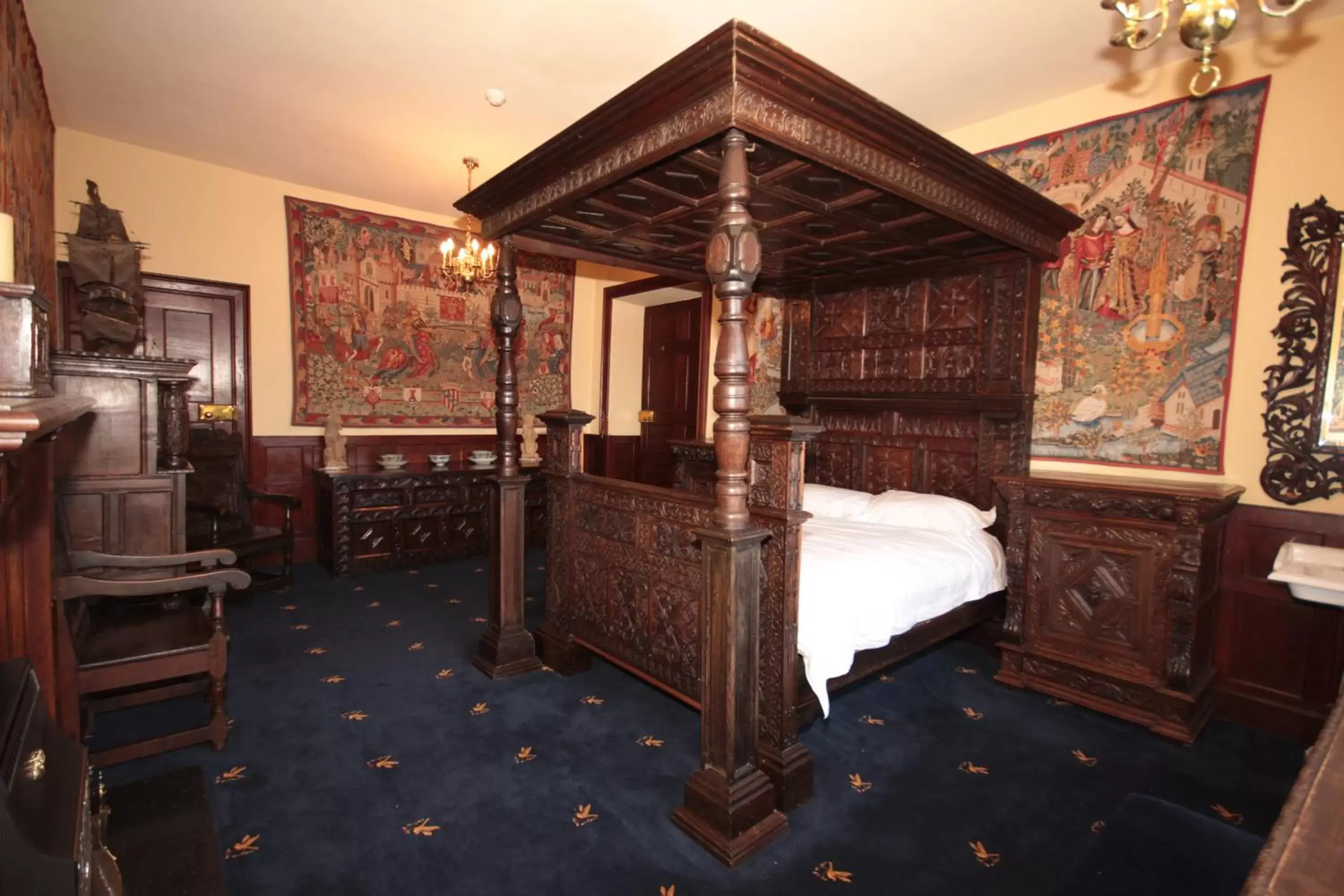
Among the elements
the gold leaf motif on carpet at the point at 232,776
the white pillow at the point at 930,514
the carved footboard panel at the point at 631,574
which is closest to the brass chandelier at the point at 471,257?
the carved footboard panel at the point at 631,574

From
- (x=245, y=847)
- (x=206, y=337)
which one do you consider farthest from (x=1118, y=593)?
(x=206, y=337)

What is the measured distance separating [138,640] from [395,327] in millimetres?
3713

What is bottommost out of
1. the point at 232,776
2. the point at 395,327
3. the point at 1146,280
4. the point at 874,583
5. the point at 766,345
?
the point at 232,776

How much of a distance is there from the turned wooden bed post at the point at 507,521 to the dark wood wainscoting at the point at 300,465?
2791 millimetres

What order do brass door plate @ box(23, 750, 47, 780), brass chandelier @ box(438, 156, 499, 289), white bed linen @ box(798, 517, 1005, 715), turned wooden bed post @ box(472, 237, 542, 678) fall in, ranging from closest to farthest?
brass door plate @ box(23, 750, 47, 780)
white bed linen @ box(798, 517, 1005, 715)
turned wooden bed post @ box(472, 237, 542, 678)
brass chandelier @ box(438, 156, 499, 289)

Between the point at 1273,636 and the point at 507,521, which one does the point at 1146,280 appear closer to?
the point at 1273,636

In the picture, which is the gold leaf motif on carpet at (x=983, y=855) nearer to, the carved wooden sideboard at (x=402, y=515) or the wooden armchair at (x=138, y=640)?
the wooden armchair at (x=138, y=640)

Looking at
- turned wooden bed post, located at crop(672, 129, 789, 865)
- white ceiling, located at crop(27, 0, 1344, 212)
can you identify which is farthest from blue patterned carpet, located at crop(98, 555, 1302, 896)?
white ceiling, located at crop(27, 0, 1344, 212)

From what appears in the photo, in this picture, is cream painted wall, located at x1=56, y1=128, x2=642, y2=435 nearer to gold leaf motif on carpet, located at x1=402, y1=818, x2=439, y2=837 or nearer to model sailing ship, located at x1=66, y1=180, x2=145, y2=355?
model sailing ship, located at x1=66, y1=180, x2=145, y2=355

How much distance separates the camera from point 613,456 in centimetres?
747

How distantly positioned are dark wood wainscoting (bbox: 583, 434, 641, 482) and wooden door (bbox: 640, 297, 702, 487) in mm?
87

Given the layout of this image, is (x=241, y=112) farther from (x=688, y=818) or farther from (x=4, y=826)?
(x=688, y=818)

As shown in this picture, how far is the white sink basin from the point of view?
2389 millimetres

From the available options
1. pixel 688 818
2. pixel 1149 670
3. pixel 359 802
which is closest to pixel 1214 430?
pixel 1149 670
